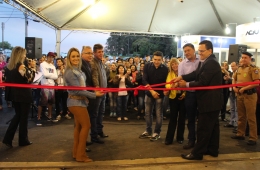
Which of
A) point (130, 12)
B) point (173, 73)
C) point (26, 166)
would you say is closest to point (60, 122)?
point (26, 166)

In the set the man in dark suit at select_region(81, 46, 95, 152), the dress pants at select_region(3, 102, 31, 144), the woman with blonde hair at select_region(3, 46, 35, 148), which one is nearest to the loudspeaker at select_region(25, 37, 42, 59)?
the woman with blonde hair at select_region(3, 46, 35, 148)

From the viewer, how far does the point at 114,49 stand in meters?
41.3

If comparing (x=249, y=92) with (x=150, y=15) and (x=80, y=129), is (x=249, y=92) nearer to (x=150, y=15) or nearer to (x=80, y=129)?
(x=80, y=129)

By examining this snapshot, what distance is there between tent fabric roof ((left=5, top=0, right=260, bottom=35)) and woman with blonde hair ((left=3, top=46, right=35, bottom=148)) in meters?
6.44

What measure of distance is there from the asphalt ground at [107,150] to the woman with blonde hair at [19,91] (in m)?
0.30

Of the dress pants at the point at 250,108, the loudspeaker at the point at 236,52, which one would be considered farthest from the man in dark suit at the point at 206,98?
the loudspeaker at the point at 236,52

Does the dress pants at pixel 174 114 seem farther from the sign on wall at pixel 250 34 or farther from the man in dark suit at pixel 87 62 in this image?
the sign on wall at pixel 250 34

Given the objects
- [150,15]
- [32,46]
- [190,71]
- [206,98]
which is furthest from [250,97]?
[150,15]

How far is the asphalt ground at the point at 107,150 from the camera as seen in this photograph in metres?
3.99

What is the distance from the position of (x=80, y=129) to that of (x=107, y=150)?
2.68ft

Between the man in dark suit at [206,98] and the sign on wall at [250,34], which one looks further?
the sign on wall at [250,34]

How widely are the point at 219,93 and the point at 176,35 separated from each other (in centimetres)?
1274

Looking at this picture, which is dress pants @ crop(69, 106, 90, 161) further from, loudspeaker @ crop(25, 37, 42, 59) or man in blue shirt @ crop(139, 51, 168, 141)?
loudspeaker @ crop(25, 37, 42, 59)

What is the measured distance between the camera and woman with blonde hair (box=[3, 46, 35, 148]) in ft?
14.4
